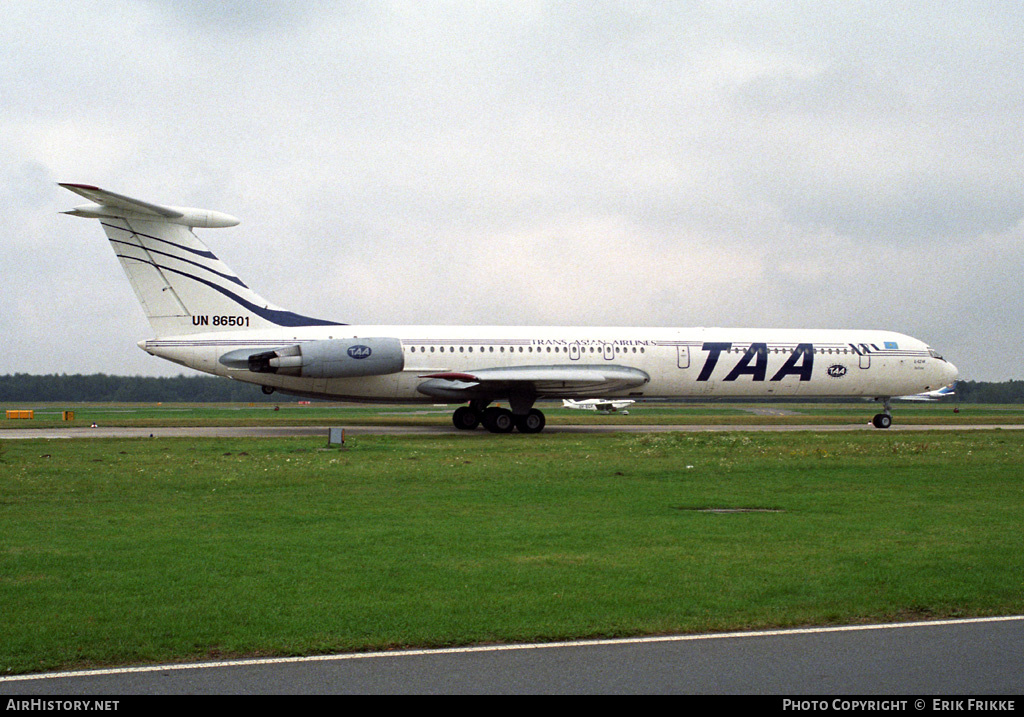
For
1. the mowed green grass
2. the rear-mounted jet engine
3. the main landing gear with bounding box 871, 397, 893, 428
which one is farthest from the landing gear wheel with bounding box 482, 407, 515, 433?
the main landing gear with bounding box 871, 397, 893, 428

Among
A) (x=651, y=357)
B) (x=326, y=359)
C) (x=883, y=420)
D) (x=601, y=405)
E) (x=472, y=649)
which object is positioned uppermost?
(x=651, y=357)

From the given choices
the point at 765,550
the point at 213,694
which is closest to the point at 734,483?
the point at 765,550

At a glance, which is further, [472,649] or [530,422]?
[530,422]

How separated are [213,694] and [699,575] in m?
5.11

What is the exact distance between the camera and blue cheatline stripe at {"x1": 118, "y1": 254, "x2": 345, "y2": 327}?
30781 millimetres

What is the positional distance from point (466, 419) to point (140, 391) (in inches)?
3633

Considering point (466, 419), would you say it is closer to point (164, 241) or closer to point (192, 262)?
point (192, 262)

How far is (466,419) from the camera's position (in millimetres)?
34812

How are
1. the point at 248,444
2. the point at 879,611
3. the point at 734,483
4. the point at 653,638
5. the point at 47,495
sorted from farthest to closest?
the point at 248,444 → the point at 734,483 → the point at 47,495 → the point at 879,611 → the point at 653,638

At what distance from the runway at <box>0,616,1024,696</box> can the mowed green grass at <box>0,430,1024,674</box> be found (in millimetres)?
337

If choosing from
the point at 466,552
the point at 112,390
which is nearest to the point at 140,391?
the point at 112,390

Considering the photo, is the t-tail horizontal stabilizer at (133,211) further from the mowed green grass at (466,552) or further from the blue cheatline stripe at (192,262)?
the mowed green grass at (466,552)
